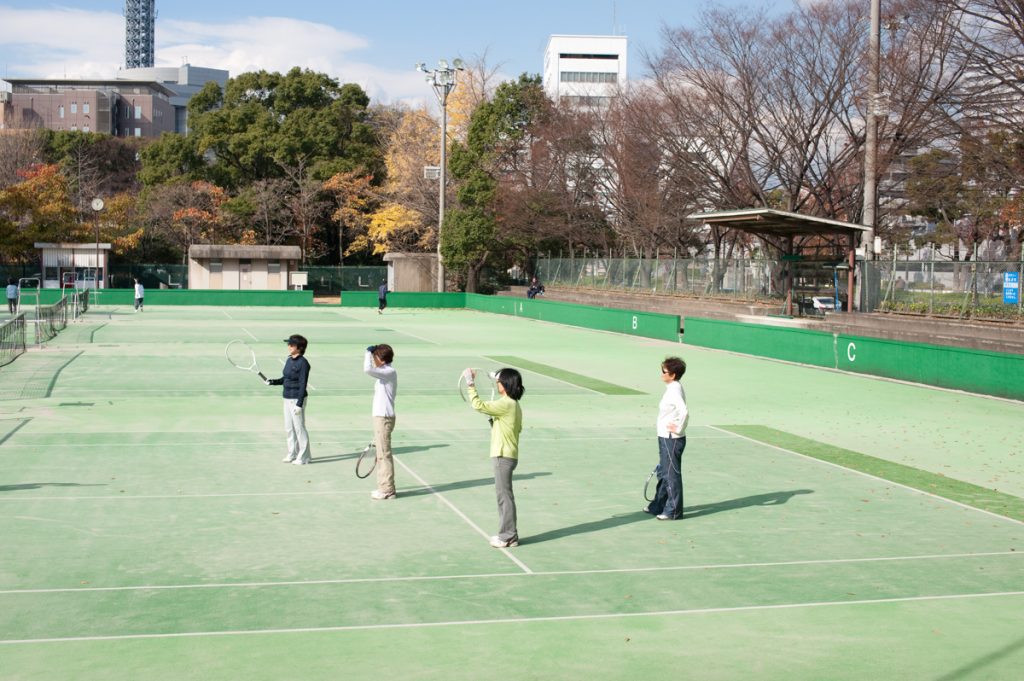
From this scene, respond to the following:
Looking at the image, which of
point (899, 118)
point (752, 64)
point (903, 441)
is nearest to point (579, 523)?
point (903, 441)

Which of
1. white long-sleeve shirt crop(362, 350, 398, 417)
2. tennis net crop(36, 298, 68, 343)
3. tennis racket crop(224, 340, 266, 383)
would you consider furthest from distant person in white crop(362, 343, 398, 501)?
tennis net crop(36, 298, 68, 343)

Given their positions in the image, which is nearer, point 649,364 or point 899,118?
point 649,364

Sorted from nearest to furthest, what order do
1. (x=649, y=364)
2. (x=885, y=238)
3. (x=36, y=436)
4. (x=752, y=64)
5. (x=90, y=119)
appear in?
(x=36, y=436) → (x=649, y=364) → (x=752, y=64) → (x=885, y=238) → (x=90, y=119)

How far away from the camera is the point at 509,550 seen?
11141 millimetres

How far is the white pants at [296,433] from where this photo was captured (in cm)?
1569

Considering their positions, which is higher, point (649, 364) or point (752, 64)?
point (752, 64)

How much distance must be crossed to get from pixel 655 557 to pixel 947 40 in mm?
32771

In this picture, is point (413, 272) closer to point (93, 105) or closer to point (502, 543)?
point (502, 543)

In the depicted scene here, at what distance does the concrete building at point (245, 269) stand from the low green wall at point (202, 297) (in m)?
2.92

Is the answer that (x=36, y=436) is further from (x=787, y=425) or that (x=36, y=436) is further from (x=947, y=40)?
(x=947, y=40)

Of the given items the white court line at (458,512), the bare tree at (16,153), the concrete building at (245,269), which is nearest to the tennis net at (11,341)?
the white court line at (458,512)

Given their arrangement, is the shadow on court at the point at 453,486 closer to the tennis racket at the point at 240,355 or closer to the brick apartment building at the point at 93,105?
the tennis racket at the point at 240,355

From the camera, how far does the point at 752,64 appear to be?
50875 mm

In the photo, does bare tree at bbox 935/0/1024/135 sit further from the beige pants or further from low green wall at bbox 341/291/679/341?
the beige pants
